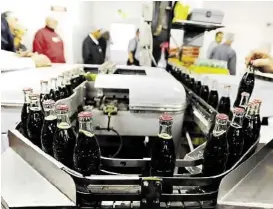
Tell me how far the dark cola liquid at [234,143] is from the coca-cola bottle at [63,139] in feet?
1.48

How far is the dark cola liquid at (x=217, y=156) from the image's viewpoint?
0.70m

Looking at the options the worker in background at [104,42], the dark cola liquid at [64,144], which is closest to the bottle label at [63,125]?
the dark cola liquid at [64,144]

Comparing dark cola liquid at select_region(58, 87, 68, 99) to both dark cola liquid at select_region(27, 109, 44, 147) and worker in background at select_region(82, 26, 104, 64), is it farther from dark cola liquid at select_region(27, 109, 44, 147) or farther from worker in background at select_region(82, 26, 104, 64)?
worker in background at select_region(82, 26, 104, 64)

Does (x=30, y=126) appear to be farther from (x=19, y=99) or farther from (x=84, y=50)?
(x=84, y=50)

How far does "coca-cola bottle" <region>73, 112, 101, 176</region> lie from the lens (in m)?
0.65

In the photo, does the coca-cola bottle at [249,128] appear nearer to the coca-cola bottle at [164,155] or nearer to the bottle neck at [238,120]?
the bottle neck at [238,120]

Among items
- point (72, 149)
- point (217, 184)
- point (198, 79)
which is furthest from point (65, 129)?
point (198, 79)

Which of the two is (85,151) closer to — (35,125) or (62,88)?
(35,125)

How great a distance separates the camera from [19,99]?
1.10 m

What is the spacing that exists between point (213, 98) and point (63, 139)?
0.81 metres

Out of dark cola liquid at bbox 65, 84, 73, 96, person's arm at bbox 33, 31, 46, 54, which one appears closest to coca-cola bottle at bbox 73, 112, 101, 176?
dark cola liquid at bbox 65, 84, 73, 96

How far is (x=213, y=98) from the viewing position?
1.27 meters

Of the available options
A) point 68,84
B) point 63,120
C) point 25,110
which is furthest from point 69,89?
point 63,120

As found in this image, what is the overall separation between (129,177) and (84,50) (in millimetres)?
4525
